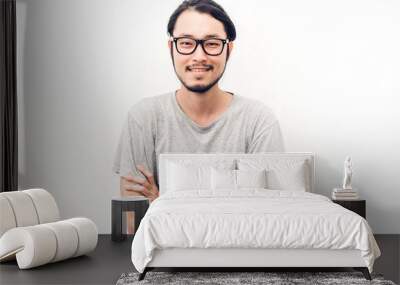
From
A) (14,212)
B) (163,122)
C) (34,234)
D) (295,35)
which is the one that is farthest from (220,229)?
(295,35)

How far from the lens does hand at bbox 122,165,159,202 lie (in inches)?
277

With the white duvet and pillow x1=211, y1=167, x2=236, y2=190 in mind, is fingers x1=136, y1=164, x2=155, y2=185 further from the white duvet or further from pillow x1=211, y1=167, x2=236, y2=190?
the white duvet

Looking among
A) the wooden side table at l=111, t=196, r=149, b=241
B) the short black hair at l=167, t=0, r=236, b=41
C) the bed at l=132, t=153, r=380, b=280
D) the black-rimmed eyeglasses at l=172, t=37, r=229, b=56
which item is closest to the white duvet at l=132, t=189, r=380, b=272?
the bed at l=132, t=153, r=380, b=280

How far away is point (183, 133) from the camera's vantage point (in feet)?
23.0

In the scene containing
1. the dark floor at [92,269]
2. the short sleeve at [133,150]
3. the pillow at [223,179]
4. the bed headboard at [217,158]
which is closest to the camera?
the dark floor at [92,269]

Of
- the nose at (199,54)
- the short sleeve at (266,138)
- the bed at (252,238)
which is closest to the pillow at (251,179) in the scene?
the short sleeve at (266,138)

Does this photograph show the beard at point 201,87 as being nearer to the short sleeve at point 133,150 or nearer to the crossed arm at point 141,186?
the short sleeve at point 133,150

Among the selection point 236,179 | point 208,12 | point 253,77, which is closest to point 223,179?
point 236,179

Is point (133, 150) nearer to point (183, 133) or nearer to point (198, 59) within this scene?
point (183, 133)

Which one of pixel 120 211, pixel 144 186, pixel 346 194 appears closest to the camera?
pixel 120 211

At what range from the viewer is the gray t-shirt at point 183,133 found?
7.01m

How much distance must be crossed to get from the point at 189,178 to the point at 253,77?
1429mm

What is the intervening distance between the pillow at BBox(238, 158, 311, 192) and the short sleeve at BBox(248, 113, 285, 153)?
0.26 m

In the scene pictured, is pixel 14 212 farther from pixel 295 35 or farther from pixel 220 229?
pixel 295 35
